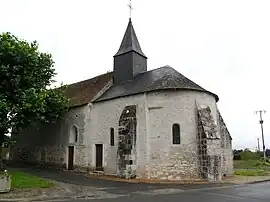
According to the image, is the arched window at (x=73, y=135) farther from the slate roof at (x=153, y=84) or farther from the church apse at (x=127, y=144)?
the church apse at (x=127, y=144)

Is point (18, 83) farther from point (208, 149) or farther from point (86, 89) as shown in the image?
point (208, 149)

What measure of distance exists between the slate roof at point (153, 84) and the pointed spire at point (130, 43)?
2643 millimetres

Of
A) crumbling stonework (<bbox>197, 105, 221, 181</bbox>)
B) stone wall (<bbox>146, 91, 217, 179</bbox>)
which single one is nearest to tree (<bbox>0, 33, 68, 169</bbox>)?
stone wall (<bbox>146, 91, 217, 179</bbox>)

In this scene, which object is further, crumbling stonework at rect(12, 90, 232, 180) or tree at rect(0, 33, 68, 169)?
crumbling stonework at rect(12, 90, 232, 180)

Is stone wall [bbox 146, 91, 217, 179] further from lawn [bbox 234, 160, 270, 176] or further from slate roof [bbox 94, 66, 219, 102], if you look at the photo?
lawn [bbox 234, 160, 270, 176]

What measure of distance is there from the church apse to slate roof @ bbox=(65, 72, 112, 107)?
4.65m

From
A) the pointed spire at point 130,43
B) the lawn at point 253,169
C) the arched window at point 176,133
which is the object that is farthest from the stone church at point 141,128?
the lawn at point 253,169

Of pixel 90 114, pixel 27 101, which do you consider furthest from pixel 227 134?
pixel 27 101

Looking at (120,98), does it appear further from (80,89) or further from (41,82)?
(80,89)

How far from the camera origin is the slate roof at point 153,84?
2155cm

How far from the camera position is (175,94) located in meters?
21.3

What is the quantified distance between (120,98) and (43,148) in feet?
36.0

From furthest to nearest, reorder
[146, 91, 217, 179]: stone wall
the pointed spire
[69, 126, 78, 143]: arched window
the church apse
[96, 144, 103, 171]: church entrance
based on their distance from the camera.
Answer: the pointed spire
[69, 126, 78, 143]: arched window
[96, 144, 103, 171]: church entrance
the church apse
[146, 91, 217, 179]: stone wall

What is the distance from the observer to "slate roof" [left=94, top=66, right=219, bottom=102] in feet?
70.7
